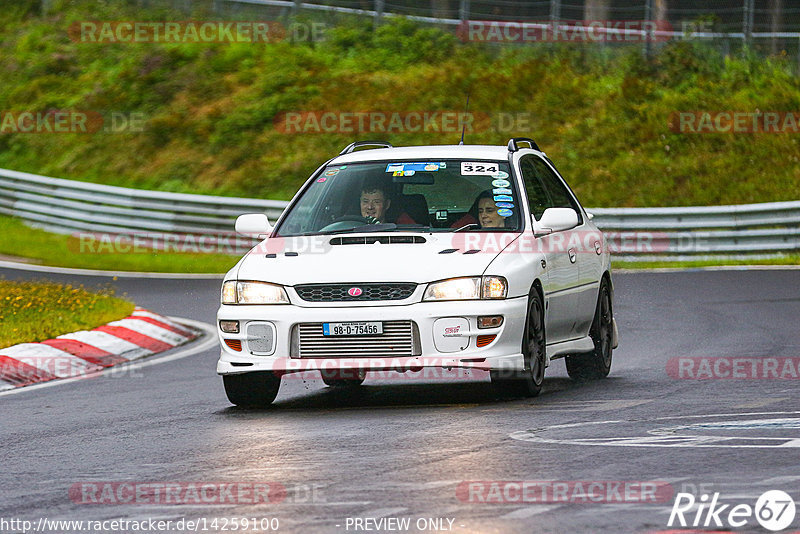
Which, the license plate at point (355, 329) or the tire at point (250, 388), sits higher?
the license plate at point (355, 329)

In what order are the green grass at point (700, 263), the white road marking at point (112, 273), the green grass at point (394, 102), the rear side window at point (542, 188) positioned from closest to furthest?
the rear side window at point (542, 188)
the white road marking at point (112, 273)
the green grass at point (700, 263)
the green grass at point (394, 102)

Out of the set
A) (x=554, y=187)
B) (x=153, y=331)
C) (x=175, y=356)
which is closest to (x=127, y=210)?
(x=153, y=331)

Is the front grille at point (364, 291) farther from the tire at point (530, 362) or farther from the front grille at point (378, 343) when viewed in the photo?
the tire at point (530, 362)

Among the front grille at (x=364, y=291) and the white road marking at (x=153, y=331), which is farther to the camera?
the white road marking at (x=153, y=331)

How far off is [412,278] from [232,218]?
17569 millimetres

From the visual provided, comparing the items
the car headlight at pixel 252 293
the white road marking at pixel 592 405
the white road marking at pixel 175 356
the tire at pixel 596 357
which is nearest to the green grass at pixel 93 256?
the white road marking at pixel 175 356

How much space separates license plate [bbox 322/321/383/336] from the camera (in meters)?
9.54

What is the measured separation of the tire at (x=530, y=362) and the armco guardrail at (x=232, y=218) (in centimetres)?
1410

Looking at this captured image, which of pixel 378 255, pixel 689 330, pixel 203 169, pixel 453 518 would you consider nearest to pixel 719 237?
pixel 689 330

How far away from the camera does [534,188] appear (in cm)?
1120

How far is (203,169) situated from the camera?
32375 millimetres

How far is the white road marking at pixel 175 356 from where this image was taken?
11.9 meters

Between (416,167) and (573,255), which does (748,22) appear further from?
(416,167)

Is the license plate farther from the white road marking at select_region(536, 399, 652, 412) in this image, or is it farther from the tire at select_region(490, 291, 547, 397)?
the white road marking at select_region(536, 399, 652, 412)
